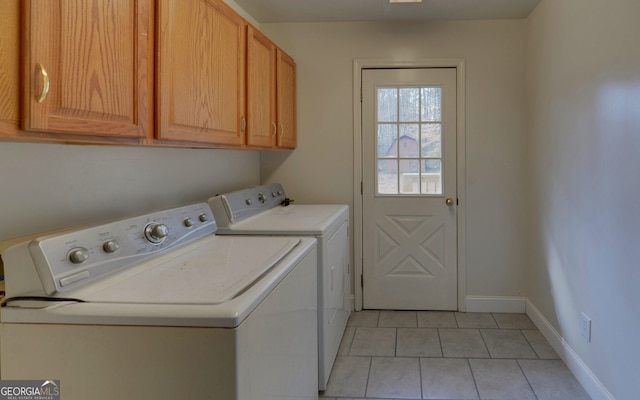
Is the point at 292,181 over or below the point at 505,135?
below

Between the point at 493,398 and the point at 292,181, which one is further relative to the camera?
the point at 292,181

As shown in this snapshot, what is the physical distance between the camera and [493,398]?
2355 mm

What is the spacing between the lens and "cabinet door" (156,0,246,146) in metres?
1.64

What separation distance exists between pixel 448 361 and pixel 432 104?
6.34 feet

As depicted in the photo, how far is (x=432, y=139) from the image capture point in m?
3.67

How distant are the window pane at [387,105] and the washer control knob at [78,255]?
2781 mm

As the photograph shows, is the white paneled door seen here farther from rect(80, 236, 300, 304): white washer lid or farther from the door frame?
rect(80, 236, 300, 304): white washer lid

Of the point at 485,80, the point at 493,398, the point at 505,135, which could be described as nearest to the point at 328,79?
the point at 485,80

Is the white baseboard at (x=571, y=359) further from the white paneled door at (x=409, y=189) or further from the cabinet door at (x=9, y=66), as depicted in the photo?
the cabinet door at (x=9, y=66)

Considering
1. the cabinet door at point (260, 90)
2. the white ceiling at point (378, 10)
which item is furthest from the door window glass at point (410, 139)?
the cabinet door at point (260, 90)

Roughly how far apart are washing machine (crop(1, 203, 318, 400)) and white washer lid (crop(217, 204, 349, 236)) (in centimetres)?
93

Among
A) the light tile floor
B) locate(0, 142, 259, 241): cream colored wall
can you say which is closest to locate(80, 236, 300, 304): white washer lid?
locate(0, 142, 259, 241): cream colored wall

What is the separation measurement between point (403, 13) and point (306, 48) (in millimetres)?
791

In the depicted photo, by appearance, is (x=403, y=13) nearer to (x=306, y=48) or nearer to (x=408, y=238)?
(x=306, y=48)
